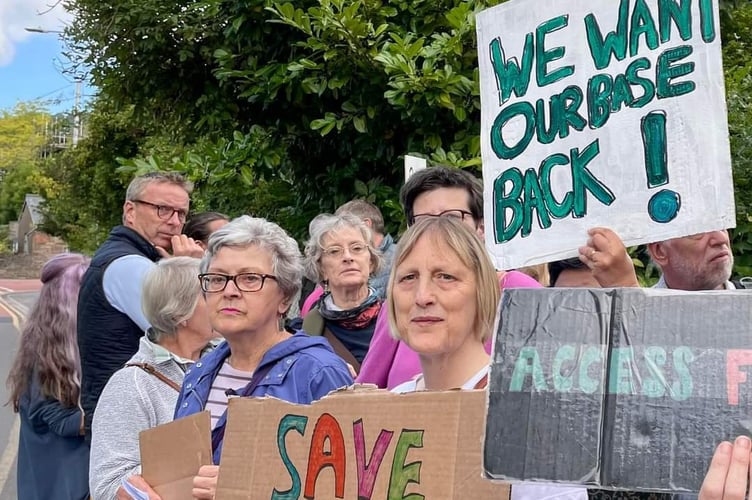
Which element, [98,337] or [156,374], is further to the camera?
[98,337]

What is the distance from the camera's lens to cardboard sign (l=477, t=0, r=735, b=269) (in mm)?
1852

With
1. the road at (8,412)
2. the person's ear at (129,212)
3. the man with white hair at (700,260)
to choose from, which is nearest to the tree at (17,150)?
the road at (8,412)

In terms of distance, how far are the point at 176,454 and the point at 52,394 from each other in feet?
5.86

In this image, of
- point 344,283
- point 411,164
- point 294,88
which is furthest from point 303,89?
point 344,283

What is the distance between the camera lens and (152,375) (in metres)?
2.99

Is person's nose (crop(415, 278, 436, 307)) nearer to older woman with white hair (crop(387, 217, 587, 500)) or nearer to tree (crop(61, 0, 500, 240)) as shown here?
older woman with white hair (crop(387, 217, 587, 500))

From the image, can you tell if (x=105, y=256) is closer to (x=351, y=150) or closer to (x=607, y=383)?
(x=351, y=150)

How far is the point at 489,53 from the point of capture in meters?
2.23

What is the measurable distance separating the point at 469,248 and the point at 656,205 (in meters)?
0.43

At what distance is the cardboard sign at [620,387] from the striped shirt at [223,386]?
1.22 meters

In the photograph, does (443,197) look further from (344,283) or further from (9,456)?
(9,456)

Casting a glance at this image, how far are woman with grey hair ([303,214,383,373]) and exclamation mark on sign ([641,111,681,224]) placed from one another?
2214 mm

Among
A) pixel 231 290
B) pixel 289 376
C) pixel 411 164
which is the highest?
pixel 411 164

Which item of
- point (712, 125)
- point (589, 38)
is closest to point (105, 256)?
point (589, 38)
